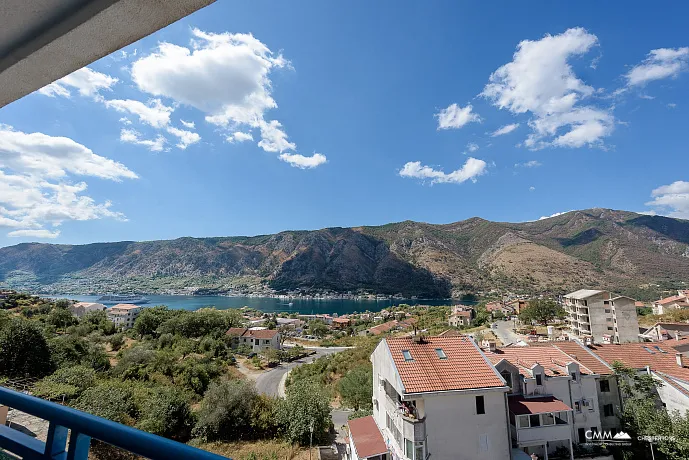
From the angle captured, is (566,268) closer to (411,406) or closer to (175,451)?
(411,406)

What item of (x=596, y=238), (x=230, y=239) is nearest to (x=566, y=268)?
(x=596, y=238)

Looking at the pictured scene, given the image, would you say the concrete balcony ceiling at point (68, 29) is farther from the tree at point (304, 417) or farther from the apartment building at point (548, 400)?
the tree at point (304, 417)

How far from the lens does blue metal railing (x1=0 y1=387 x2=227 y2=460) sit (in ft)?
2.37

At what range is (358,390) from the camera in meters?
17.2

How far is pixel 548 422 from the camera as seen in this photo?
10.9 metres

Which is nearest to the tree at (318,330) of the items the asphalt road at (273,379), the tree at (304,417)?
the asphalt road at (273,379)

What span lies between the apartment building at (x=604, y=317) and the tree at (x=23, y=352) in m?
38.1

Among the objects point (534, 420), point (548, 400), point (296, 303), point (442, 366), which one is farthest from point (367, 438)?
point (296, 303)

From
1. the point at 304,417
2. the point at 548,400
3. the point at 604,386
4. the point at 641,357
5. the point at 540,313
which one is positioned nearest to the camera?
the point at 548,400

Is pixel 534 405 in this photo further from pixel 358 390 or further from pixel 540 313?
pixel 540 313

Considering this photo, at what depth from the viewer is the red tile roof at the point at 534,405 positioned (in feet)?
35.0

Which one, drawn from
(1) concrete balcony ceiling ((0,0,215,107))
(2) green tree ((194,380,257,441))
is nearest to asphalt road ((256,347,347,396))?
(2) green tree ((194,380,257,441))

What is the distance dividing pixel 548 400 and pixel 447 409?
189 inches

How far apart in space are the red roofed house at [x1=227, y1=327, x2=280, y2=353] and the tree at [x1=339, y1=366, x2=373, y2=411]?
62.1 ft
